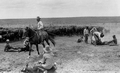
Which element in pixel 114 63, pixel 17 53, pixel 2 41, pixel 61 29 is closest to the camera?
pixel 114 63

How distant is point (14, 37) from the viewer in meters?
18.4

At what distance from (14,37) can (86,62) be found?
1168cm

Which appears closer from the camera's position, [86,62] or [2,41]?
[86,62]

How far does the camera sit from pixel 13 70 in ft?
26.2

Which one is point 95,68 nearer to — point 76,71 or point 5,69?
point 76,71

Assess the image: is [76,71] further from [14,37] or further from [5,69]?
[14,37]

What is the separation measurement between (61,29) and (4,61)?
13.1 meters

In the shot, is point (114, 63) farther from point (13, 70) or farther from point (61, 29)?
point (61, 29)

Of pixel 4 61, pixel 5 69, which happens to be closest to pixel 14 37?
pixel 4 61

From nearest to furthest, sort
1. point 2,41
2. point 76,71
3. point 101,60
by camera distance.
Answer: point 76,71 < point 101,60 < point 2,41

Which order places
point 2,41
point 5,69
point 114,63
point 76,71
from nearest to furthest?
point 76,71 < point 5,69 < point 114,63 < point 2,41

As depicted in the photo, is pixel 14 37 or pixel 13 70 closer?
pixel 13 70

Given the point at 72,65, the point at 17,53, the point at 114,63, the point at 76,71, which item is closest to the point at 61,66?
the point at 72,65

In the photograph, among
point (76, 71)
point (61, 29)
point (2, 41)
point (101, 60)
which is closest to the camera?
point (76, 71)
